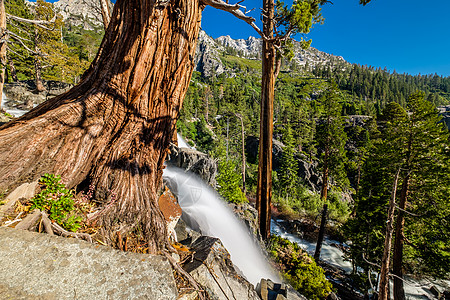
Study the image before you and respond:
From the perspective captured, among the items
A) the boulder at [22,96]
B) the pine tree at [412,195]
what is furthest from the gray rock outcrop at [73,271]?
the boulder at [22,96]

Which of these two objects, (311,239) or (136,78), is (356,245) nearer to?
(311,239)

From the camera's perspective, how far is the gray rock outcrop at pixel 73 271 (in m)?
1.18

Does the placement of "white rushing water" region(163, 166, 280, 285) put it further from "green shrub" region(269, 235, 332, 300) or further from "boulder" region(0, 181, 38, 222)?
"boulder" region(0, 181, 38, 222)

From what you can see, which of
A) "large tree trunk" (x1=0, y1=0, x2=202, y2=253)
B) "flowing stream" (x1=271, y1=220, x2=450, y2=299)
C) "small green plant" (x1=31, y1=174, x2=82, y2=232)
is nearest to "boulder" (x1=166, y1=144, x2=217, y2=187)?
"flowing stream" (x1=271, y1=220, x2=450, y2=299)

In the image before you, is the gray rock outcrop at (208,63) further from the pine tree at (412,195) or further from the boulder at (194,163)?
the pine tree at (412,195)

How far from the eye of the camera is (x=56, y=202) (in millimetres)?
2006

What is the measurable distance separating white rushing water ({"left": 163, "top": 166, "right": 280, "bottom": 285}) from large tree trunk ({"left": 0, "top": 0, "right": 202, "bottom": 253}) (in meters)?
4.70

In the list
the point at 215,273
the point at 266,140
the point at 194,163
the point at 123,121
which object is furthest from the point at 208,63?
the point at 215,273

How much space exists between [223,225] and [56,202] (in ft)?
25.2

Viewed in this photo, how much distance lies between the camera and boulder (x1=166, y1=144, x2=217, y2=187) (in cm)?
1311

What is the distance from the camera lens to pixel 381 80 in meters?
115

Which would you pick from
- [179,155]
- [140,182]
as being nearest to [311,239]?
[179,155]

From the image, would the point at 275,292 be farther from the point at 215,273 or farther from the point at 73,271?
the point at 73,271

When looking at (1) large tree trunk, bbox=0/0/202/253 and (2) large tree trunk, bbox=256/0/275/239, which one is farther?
(2) large tree trunk, bbox=256/0/275/239
